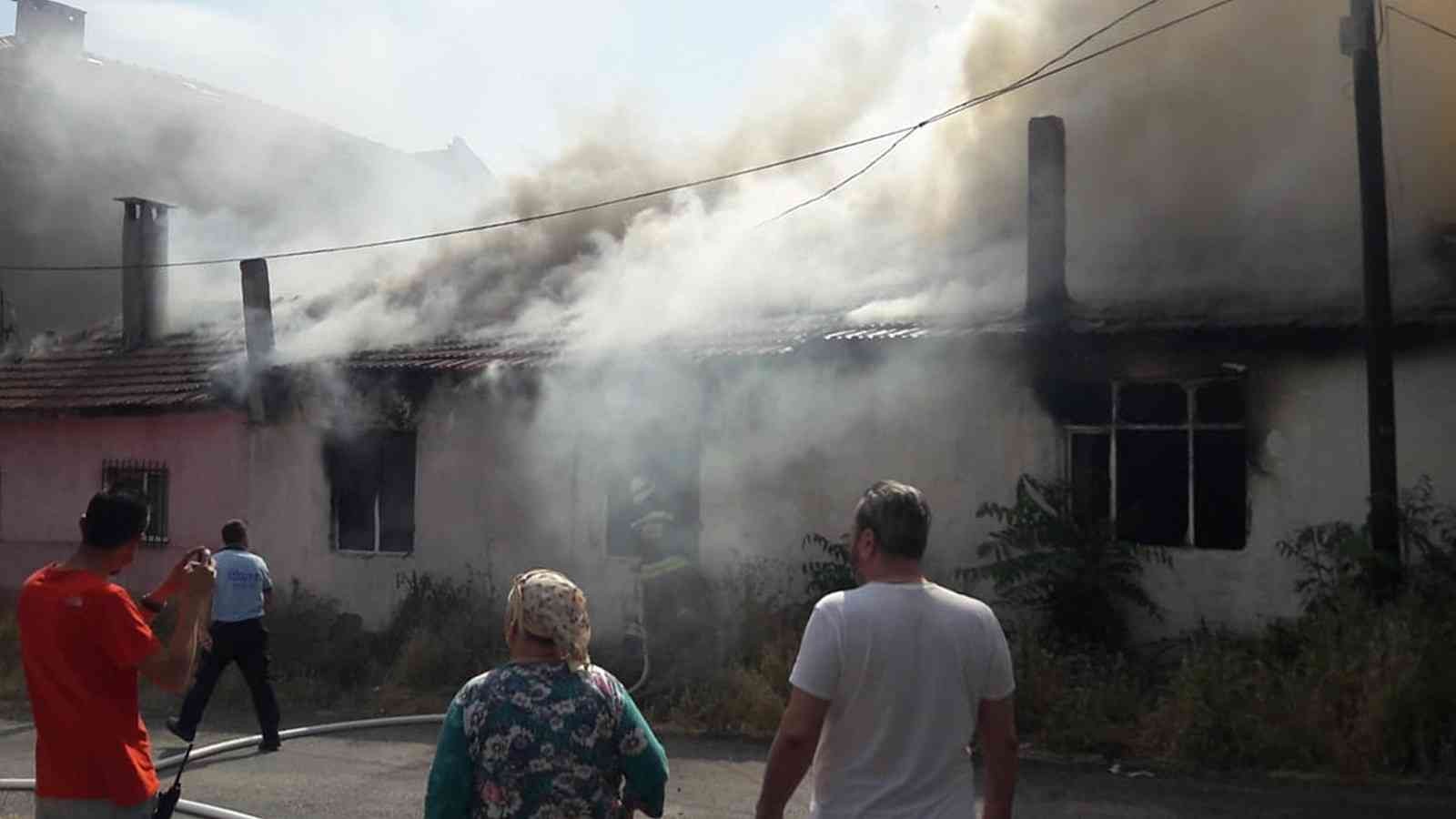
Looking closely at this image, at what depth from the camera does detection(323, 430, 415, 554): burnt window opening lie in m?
15.6

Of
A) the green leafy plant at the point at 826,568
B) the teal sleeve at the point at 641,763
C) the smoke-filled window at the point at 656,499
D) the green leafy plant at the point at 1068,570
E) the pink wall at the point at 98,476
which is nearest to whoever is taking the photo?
the teal sleeve at the point at 641,763

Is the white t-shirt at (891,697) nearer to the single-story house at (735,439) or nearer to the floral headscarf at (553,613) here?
the floral headscarf at (553,613)

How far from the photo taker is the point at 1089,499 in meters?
11.9

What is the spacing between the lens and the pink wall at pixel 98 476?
54.9ft

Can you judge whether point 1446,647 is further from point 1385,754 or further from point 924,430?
point 924,430

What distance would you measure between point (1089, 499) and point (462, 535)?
22.3ft

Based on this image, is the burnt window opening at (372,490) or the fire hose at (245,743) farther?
the burnt window opening at (372,490)

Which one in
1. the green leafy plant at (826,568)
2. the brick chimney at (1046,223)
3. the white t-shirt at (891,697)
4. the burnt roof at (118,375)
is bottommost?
the green leafy plant at (826,568)

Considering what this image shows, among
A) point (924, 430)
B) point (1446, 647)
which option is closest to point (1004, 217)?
point (924, 430)

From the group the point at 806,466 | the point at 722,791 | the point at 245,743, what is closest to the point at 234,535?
the point at 245,743

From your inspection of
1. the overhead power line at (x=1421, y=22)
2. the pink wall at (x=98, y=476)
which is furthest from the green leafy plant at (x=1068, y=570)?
the pink wall at (x=98, y=476)

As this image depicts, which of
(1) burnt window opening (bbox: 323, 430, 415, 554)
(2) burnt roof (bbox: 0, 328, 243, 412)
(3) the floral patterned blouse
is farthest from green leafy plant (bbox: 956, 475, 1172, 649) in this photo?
(2) burnt roof (bbox: 0, 328, 243, 412)

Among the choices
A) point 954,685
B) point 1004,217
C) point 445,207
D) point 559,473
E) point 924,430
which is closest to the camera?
point 954,685

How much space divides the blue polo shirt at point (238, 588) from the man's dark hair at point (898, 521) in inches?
285
